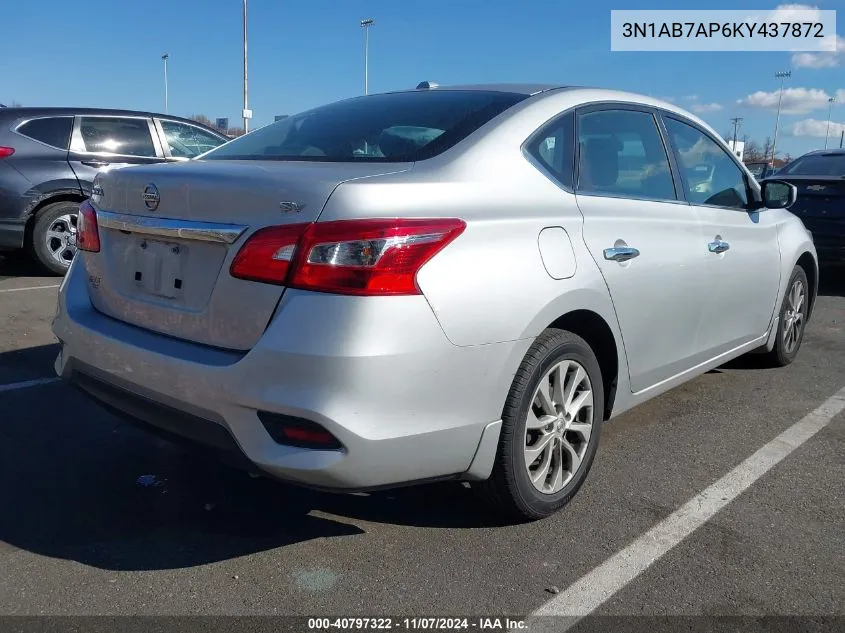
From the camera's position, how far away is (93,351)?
2.79 m

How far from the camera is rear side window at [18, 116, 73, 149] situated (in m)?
7.82

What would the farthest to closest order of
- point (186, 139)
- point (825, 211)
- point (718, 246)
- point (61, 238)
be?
point (186, 139), point (825, 211), point (61, 238), point (718, 246)

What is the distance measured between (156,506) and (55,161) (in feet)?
19.8

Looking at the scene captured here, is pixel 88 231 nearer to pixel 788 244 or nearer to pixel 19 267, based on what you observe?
pixel 788 244

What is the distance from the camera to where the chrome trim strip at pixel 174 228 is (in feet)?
7.93

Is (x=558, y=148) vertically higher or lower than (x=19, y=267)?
higher

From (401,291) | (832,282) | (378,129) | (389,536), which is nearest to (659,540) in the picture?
(389,536)

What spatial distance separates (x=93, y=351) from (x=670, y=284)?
2.38m

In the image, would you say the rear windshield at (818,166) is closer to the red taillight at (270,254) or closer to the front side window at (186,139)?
the front side window at (186,139)

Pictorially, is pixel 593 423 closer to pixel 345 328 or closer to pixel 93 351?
pixel 345 328

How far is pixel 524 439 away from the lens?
8.95 feet

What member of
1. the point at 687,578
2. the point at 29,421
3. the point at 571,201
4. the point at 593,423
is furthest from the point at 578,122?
the point at 29,421

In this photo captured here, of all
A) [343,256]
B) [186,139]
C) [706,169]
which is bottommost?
[343,256]

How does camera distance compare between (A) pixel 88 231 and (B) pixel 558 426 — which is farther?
(A) pixel 88 231
